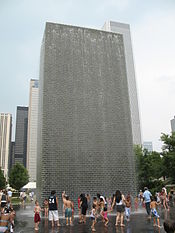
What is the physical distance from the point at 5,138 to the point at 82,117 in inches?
5691

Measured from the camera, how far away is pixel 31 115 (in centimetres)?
12481

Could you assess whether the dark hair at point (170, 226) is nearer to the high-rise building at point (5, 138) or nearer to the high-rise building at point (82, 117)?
the high-rise building at point (82, 117)

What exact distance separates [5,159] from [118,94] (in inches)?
5507

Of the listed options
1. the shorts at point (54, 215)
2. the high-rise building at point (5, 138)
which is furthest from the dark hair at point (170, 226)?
the high-rise building at point (5, 138)

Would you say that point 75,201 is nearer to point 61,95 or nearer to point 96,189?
point 96,189

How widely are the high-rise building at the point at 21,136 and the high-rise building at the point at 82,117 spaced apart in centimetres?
15256

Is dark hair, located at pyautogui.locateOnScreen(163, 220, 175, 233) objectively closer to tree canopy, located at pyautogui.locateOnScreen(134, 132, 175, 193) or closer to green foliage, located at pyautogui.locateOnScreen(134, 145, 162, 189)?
tree canopy, located at pyautogui.locateOnScreen(134, 132, 175, 193)

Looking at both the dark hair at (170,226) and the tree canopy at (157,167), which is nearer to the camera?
the dark hair at (170,226)

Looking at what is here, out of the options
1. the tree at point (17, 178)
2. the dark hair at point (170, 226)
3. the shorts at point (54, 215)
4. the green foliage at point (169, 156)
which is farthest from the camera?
the tree at point (17, 178)

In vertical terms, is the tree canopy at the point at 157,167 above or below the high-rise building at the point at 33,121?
below

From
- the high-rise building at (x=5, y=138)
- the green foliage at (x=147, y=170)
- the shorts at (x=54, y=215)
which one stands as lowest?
the shorts at (x=54, y=215)

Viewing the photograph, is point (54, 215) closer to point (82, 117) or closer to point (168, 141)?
point (82, 117)

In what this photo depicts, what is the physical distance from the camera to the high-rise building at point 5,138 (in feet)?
480

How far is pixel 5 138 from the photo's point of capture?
153 meters
